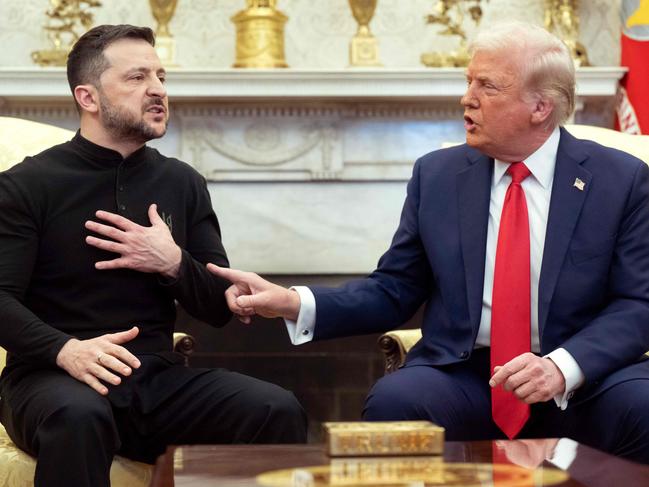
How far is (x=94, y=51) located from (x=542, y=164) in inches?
47.7

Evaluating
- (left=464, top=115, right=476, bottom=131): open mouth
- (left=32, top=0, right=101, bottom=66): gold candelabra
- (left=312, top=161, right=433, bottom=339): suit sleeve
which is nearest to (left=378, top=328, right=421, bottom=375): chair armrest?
(left=312, top=161, right=433, bottom=339): suit sleeve

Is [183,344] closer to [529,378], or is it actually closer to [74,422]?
[74,422]

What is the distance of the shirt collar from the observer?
9.86 feet

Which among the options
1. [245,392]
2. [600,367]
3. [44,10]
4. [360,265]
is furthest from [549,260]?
[44,10]

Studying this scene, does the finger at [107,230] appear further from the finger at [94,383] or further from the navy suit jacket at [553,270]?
the navy suit jacket at [553,270]

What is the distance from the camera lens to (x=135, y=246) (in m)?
2.86

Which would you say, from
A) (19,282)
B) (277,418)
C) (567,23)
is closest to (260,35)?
(567,23)

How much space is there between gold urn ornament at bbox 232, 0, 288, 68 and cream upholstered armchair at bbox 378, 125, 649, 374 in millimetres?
1831

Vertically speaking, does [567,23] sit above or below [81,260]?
above

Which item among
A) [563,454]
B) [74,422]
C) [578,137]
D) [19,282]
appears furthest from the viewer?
[578,137]

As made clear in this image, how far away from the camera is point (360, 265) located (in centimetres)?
548

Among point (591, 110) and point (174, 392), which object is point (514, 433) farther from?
point (591, 110)

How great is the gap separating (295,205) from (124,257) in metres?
2.61

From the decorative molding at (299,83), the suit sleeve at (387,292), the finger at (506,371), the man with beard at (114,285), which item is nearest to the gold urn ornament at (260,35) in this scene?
the decorative molding at (299,83)
